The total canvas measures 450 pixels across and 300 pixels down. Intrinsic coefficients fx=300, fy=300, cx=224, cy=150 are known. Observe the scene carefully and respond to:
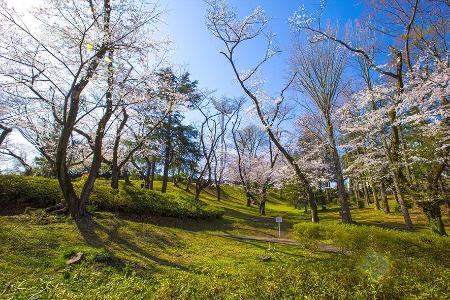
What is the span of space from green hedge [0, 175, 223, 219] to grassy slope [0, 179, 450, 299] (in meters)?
1.78

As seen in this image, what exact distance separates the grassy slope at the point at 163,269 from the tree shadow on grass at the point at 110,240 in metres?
0.03

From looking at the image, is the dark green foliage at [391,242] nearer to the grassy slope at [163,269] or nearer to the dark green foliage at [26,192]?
the grassy slope at [163,269]

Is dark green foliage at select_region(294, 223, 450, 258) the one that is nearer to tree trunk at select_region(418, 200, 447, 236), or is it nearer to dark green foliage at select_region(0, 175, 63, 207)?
tree trunk at select_region(418, 200, 447, 236)

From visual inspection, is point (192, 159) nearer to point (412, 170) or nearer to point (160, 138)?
point (160, 138)

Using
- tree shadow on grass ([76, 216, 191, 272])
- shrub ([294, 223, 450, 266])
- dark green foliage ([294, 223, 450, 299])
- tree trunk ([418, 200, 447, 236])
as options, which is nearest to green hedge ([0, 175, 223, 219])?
tree shadow on grass ([76, 216, 191, 272])

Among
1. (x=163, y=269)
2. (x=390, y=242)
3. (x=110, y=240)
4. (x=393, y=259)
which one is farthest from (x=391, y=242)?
(x=110, y=240)

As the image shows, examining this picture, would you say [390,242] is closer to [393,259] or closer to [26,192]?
[393,259]

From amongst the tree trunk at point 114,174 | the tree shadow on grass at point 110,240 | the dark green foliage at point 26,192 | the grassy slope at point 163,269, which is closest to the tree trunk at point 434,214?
the grassy slope at point 163,269

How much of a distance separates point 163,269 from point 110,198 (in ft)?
25.6

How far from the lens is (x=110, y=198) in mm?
14695

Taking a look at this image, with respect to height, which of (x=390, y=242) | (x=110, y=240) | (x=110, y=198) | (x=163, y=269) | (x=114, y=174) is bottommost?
(x=163, y=269)

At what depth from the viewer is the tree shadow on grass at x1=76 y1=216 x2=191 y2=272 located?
9.05 m

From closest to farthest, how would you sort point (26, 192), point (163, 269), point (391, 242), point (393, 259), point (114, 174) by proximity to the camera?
point (393, 259) → point (163, 269) → point (391, 242) → point (26, 192) → point (114, 174)

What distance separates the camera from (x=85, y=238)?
980 centimetres
